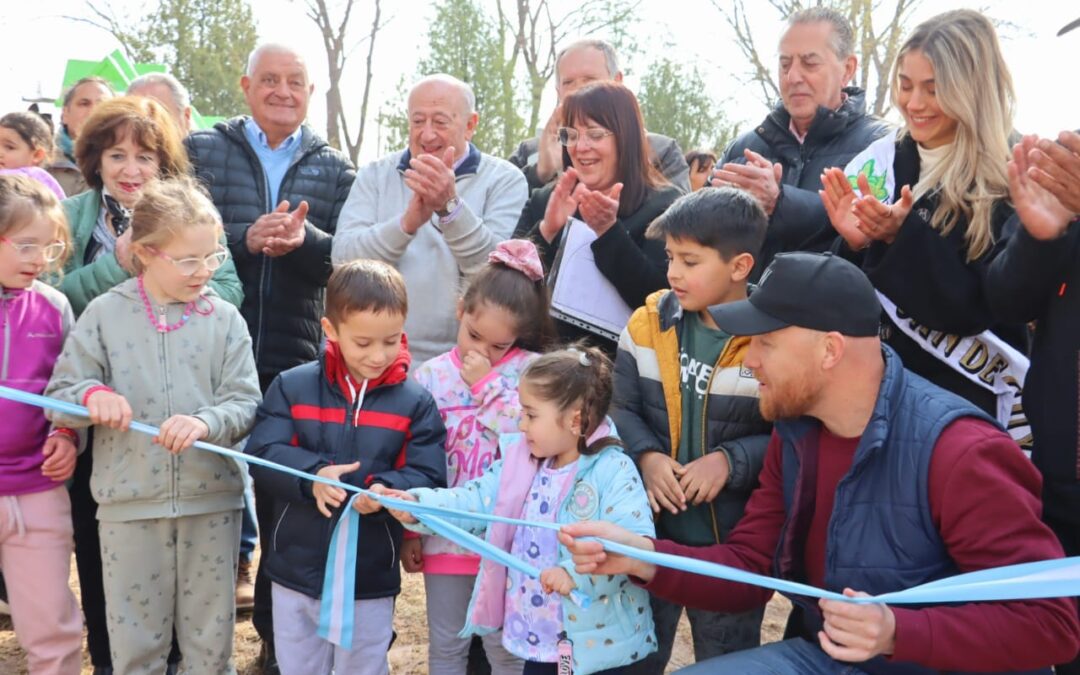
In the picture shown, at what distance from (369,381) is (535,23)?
25901 millimetres

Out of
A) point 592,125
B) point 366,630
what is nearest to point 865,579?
point 366,630

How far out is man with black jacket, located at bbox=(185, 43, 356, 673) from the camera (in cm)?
446

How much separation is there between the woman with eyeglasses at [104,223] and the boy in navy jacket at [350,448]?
0.83 meters

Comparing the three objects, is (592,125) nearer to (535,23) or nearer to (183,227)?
(183,227)

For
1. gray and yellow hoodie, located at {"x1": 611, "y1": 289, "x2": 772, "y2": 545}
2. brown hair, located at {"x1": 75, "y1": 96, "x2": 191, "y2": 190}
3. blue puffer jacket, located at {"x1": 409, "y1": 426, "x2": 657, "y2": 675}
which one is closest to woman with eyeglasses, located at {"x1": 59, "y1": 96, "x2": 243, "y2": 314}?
brown hair, located at {"x1": 75, "y1": 96, "x2": 191, "y2": 190}

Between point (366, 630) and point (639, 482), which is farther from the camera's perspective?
point (366, 630)

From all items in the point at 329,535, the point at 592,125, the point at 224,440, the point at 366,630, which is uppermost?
the point at 592,125

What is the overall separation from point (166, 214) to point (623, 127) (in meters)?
1.82

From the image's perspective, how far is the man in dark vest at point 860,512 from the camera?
7.77 feet

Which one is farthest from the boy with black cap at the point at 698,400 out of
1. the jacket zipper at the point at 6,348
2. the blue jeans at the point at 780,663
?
the jacket zipper at the point at 6,348

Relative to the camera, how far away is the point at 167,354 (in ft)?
12.1

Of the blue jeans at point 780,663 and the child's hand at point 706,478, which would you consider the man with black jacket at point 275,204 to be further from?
the blue jeans at point 780,663

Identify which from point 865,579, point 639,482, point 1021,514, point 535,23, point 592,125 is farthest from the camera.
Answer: point 535,23

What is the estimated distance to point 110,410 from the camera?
3398 millimetres
